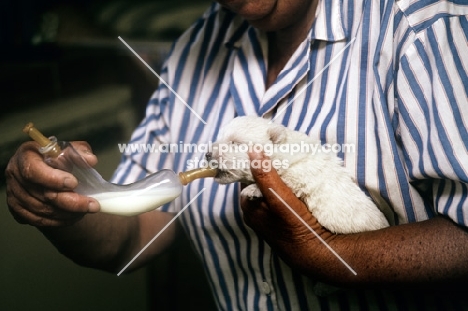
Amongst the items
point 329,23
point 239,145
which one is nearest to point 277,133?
point 239,145

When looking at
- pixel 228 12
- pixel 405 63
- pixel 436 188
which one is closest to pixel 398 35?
pixel 405 63

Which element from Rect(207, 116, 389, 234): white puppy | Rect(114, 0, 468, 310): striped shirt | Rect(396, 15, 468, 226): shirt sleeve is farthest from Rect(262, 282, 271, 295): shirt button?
Rect(396, 15, 468, 226): shirt sleeve

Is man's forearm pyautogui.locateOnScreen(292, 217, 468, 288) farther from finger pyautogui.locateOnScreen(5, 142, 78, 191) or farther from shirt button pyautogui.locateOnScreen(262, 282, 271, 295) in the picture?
finger pyautogui.locateOnScreen(5, 142, 78, 191)

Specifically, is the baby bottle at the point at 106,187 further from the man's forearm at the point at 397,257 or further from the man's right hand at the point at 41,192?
the man's forearm at the point at 397,257

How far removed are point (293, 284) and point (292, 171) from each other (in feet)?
0.49

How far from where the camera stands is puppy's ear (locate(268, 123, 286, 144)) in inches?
21.5

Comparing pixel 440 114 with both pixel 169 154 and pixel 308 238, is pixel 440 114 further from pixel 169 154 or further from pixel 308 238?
pixel 169 154

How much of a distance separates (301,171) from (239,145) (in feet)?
0.28

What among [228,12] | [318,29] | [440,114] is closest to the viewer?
[440,114]

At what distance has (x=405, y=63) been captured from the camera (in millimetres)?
470

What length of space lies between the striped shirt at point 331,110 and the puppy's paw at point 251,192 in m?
0.06

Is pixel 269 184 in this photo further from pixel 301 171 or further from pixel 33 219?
pixel 33 219

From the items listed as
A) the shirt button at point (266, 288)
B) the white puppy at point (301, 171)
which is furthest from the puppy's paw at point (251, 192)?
the shirt button at point (266, 288)

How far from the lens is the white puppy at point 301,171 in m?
0.53
